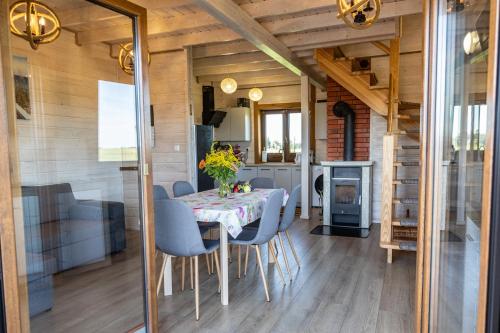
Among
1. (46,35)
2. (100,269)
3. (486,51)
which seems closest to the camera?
(486,51)

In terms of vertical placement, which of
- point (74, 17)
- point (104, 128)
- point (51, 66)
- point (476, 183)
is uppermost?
point (74, 17)

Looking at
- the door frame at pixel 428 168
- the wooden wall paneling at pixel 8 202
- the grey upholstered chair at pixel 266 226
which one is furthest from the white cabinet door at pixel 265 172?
the wooden wall paneling at pixel 8 202

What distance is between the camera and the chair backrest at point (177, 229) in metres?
2.41

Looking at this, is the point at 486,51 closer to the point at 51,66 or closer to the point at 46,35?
the point at 46,35

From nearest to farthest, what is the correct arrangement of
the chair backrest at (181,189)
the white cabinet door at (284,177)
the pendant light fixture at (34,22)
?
the pendant light fixture at (34,22)
the chair backrest at (181,189)
the white cabinet door at (284,177)

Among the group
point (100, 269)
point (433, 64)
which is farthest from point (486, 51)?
point (100, 269)

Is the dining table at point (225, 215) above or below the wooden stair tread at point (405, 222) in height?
above

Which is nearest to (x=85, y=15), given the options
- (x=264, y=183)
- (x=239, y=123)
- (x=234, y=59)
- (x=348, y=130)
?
(x=264, y=183)

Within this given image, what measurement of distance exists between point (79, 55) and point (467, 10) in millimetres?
3551

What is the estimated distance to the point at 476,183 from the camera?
1.12 meters

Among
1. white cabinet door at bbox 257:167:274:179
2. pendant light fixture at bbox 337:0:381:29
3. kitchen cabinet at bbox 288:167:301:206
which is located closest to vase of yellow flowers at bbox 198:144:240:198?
pendant light fixture at bbox 337:0:381:29

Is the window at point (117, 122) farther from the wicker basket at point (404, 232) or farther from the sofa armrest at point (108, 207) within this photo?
the wicker basket at point (404, 232)

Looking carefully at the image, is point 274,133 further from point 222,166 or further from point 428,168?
point 428,168

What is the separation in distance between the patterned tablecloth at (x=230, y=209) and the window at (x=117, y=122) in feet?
2.26
